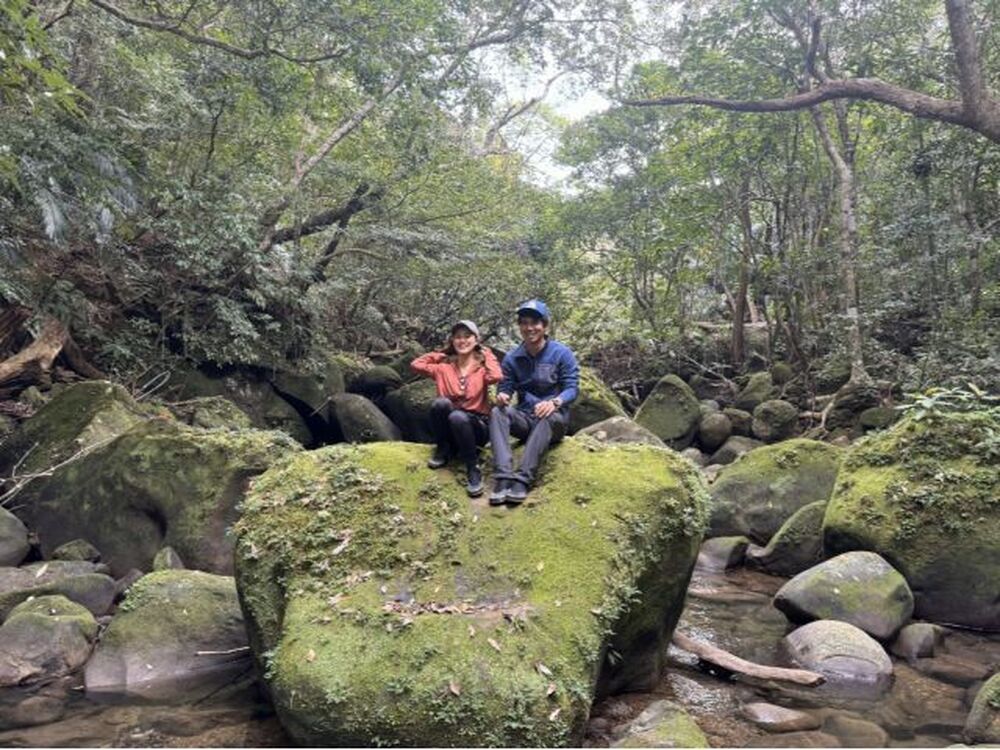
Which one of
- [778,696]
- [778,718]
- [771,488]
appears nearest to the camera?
[778,718]

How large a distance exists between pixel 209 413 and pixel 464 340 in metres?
6.49

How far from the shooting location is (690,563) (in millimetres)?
5273

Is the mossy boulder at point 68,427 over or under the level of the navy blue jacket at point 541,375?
under

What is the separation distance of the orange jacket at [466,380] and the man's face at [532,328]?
36 centimetres

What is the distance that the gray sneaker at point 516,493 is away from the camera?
5.22 meters

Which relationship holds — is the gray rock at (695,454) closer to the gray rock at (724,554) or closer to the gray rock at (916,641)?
the gray rock at (724,554)

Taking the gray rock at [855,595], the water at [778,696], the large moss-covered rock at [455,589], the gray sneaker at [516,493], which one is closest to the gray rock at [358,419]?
the large moss-covered rock at [455,589]

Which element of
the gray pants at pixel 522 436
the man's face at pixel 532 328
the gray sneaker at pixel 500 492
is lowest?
the gray sneaker at pixel 500 492

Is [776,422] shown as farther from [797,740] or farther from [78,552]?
[78,552]

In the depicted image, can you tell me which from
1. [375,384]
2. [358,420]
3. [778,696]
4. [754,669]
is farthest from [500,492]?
[375,384]

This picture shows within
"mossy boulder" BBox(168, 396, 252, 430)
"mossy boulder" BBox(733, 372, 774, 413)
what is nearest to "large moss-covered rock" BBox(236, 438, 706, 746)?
"mossy boulder" BBox(168, 396, 252, 430)

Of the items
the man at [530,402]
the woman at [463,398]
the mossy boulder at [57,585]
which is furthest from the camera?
the mossy boulder at [57,585]

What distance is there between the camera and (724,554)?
8.34m

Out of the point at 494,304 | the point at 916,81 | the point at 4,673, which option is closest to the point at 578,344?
the point at 494,304
